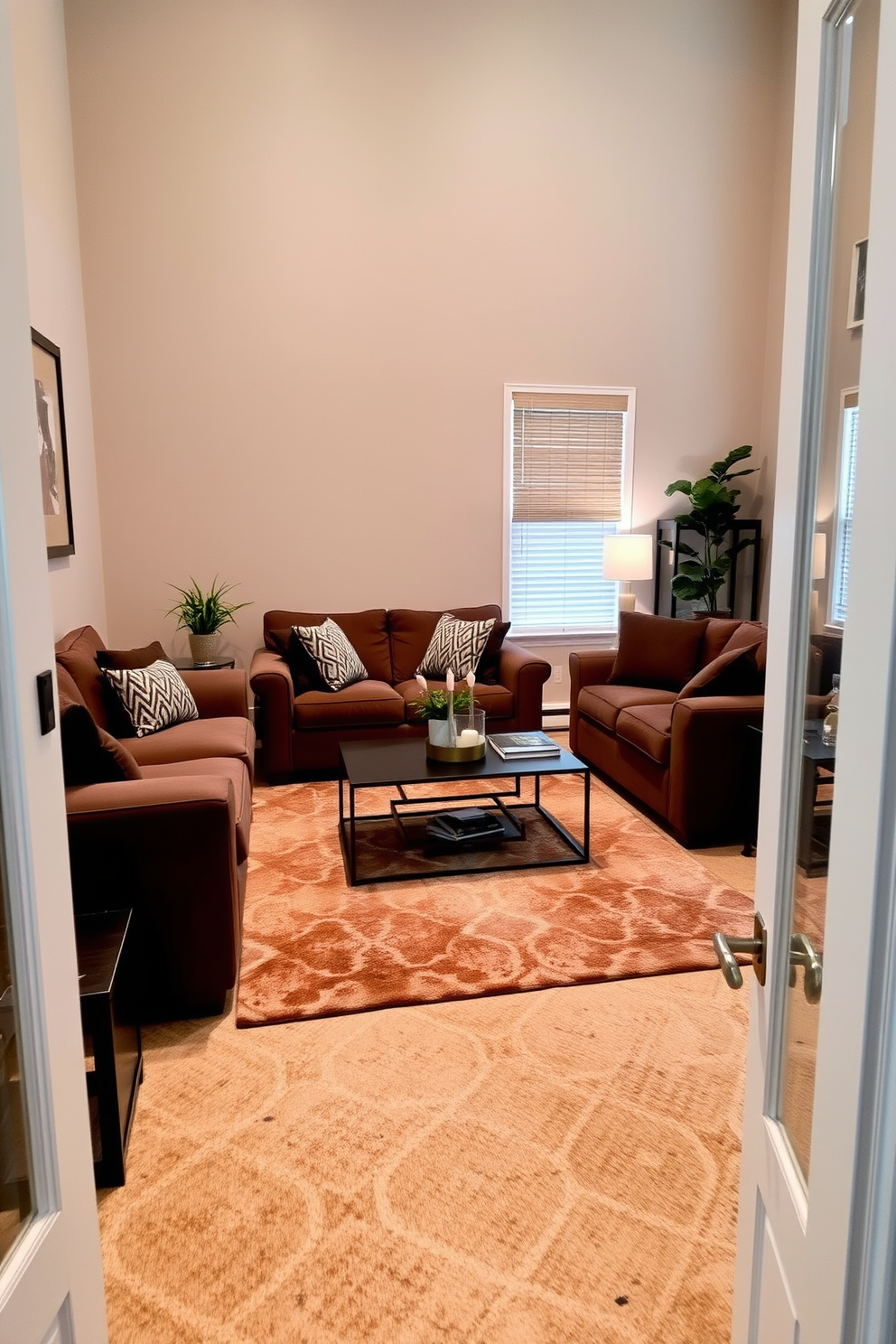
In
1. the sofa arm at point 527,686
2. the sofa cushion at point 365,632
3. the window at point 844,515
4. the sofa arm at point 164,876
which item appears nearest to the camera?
the window at point 844,515

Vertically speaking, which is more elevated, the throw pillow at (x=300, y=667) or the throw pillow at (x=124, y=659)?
the throw pillow at (x=124, y=659)

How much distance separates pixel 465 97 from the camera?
18.2ft

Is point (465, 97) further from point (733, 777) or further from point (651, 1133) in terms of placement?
point (651, 1133)

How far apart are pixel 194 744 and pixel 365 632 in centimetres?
192

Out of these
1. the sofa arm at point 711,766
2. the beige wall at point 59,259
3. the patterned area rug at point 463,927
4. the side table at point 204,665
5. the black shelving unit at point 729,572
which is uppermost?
the beige wall at point 59,259

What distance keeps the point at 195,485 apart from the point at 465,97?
296 centimetres

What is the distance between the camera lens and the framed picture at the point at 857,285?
76 centimetres

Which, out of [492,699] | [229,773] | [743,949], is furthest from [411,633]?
[743,949]

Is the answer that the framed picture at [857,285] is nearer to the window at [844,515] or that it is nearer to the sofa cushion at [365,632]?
the window at [844,515]

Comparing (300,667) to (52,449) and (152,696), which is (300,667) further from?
(52,449)

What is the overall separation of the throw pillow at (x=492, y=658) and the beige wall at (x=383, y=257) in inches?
28.5

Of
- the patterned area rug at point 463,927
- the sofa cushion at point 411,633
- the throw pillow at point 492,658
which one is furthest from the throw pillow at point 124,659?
the throw pillow at point 492,658

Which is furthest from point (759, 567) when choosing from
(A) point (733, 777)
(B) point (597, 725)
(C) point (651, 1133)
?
(C) point (651, 1133)

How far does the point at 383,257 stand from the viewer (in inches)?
219
